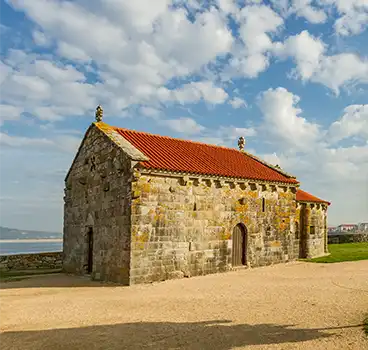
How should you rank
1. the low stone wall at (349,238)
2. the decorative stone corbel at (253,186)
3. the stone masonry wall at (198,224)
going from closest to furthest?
the stone masonry wall at (198,224) < the decorative stone corbel at (253,186) < the low stone wall at (349,238)

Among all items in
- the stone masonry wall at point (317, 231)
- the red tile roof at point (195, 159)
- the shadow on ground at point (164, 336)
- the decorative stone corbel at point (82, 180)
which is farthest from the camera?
the stone masonry wall at point (317, 231)

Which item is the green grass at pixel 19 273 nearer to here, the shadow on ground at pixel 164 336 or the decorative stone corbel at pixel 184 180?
the decorative stone corbel at pixel 184 180

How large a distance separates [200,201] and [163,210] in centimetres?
193

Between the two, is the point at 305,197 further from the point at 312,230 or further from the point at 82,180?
the point at 82,180

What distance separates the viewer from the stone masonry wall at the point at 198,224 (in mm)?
14406

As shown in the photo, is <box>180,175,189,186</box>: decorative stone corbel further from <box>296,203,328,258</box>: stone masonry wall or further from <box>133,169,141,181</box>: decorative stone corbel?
<box>296,203,328,258</box>: stone masonry wall

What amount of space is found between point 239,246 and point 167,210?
454 centimetres

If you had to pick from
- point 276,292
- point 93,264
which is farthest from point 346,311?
point 93,264

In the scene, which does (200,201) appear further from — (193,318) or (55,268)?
(55,268)

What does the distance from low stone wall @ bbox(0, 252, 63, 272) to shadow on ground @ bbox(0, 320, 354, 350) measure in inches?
587

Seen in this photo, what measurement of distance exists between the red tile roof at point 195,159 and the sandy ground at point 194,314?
470 centimetres

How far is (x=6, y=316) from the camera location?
956 centimetres

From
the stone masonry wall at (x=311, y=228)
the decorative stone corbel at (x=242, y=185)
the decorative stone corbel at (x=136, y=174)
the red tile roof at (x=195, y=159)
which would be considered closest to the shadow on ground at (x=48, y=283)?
the decorative stone corbel at (x=136, y=174)

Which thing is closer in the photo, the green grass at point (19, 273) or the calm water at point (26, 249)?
the green grass at point (19, 273)
